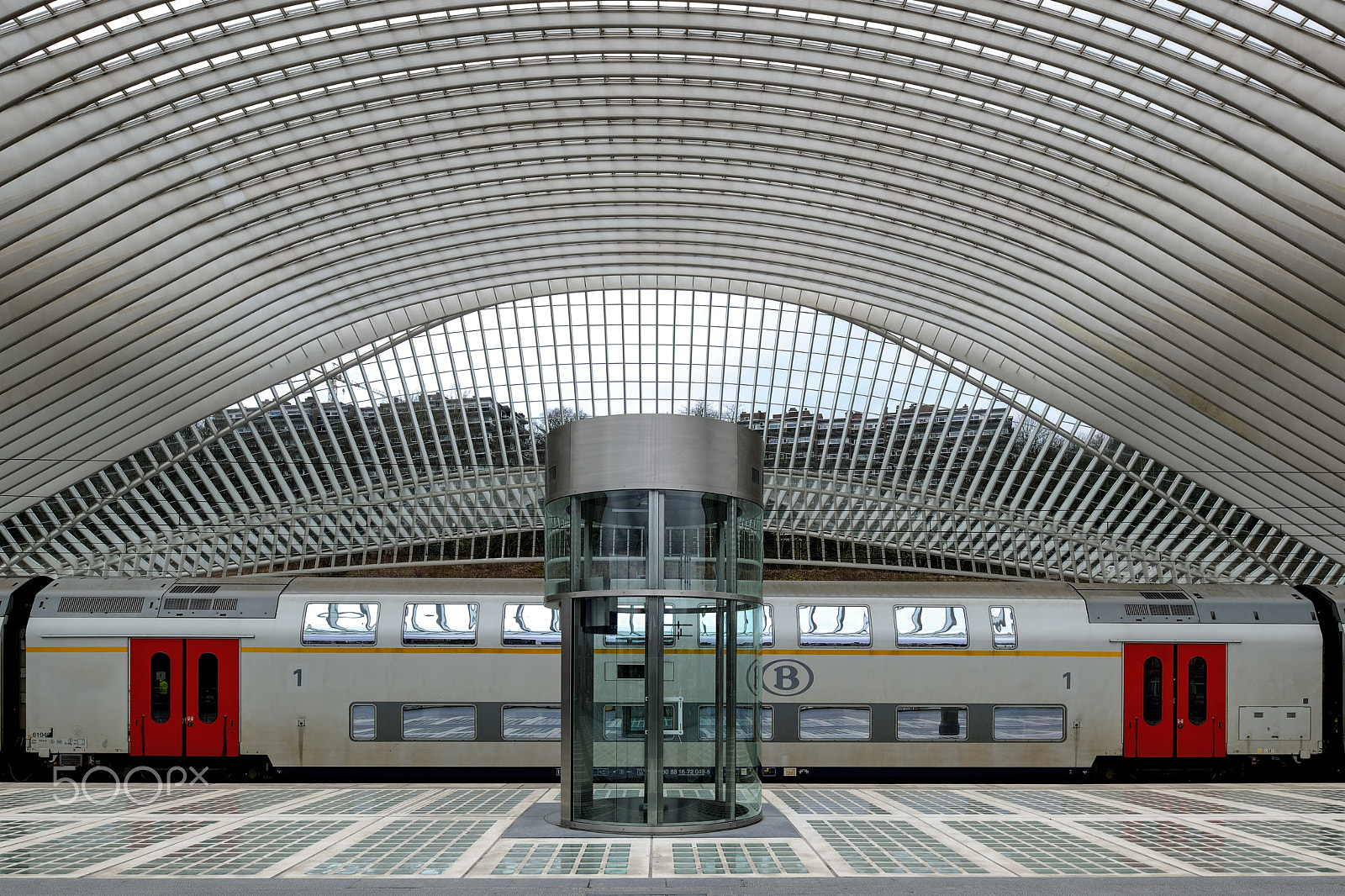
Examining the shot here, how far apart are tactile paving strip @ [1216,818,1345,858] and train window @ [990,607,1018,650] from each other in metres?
7.32

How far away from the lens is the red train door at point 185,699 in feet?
73.1

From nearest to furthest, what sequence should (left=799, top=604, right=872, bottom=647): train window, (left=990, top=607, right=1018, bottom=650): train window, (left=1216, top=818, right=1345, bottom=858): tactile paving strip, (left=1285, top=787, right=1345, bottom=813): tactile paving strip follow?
(left=1216, top=818, right=1345, bottom=858): tactile paving strip → (left=1285, top=787, right=1345, bottom=813): tactile paving strip → (left=799, top=604, right=872, bottom=647): train window → (left=990, top=607, right=1018, bottom=650): train window

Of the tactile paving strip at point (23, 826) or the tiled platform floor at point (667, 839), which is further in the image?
the tactile paving strip at point (23, 826)

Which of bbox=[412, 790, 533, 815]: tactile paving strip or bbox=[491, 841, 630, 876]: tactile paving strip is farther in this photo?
bbox=[412, 790, 533, 815]: tactile paving strip

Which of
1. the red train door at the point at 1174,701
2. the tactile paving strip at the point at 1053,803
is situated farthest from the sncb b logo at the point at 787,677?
the red train door at the point at 1174,701

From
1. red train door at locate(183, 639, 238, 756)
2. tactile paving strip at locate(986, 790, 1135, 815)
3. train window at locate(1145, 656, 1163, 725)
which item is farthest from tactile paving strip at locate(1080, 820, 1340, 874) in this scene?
red train door at locate(183, 639, 238, 756)

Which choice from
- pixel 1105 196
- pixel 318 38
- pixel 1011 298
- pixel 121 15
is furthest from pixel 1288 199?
pixel 121 15

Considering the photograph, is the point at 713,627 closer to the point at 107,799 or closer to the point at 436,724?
the point at 436,724

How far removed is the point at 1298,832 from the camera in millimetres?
14438

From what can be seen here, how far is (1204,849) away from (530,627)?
12994mm

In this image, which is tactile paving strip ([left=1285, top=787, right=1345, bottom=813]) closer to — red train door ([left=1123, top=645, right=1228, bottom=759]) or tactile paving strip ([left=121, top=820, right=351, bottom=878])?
red train door ([left=1123, top=645, right=1228, bottom=759])

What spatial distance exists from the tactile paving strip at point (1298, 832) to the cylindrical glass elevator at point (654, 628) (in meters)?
6.42

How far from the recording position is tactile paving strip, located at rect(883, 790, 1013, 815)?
645 inches

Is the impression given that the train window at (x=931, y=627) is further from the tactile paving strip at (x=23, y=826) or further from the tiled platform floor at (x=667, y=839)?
the tactile paving strip at (x=23, y=826)
